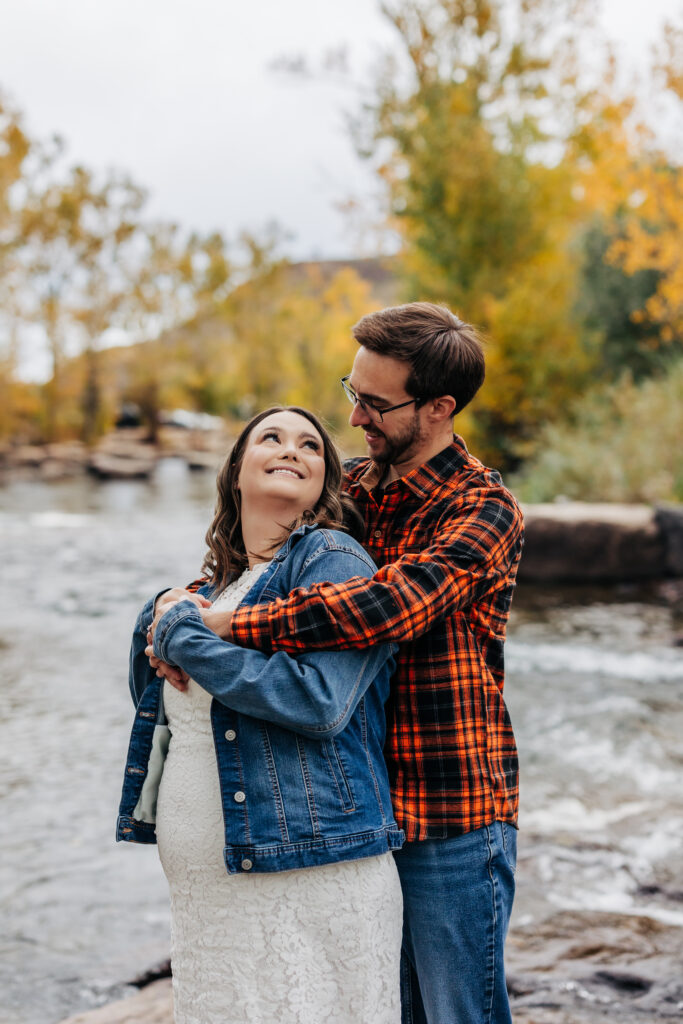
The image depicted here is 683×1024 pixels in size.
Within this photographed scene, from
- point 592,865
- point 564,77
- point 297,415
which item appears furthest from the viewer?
point 564,77

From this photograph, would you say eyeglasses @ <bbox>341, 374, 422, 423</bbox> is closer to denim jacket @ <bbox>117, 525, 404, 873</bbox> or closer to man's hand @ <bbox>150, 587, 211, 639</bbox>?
denim jacket @ <bbox>117, 525, 404, 873</bbox>

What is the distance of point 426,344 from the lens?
2109 millimetres

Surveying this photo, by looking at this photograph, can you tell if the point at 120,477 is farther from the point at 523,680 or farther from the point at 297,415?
the point at 297,415

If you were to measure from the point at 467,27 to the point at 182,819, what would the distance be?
69.0 feet

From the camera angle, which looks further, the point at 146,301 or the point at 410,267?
the point at 146,301

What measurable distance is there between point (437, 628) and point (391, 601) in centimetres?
23

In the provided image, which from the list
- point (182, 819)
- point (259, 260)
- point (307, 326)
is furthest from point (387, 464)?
point (259, 260)

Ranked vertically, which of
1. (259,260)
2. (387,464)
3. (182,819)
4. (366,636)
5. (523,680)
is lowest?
(523,680)

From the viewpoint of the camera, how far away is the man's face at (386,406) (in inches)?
84.5

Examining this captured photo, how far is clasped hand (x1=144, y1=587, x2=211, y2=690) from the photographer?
199 centimetres

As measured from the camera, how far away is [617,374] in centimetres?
1689

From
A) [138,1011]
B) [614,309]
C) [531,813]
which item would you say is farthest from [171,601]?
[614,309]

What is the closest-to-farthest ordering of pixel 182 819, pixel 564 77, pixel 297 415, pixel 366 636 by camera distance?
pixel 366 636 < pixel 182 819 < pixel 297 415 < pixel 564 77

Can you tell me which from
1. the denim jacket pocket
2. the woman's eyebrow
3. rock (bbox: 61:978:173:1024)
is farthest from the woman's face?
rock (bbox: 61:978:173:1024)
